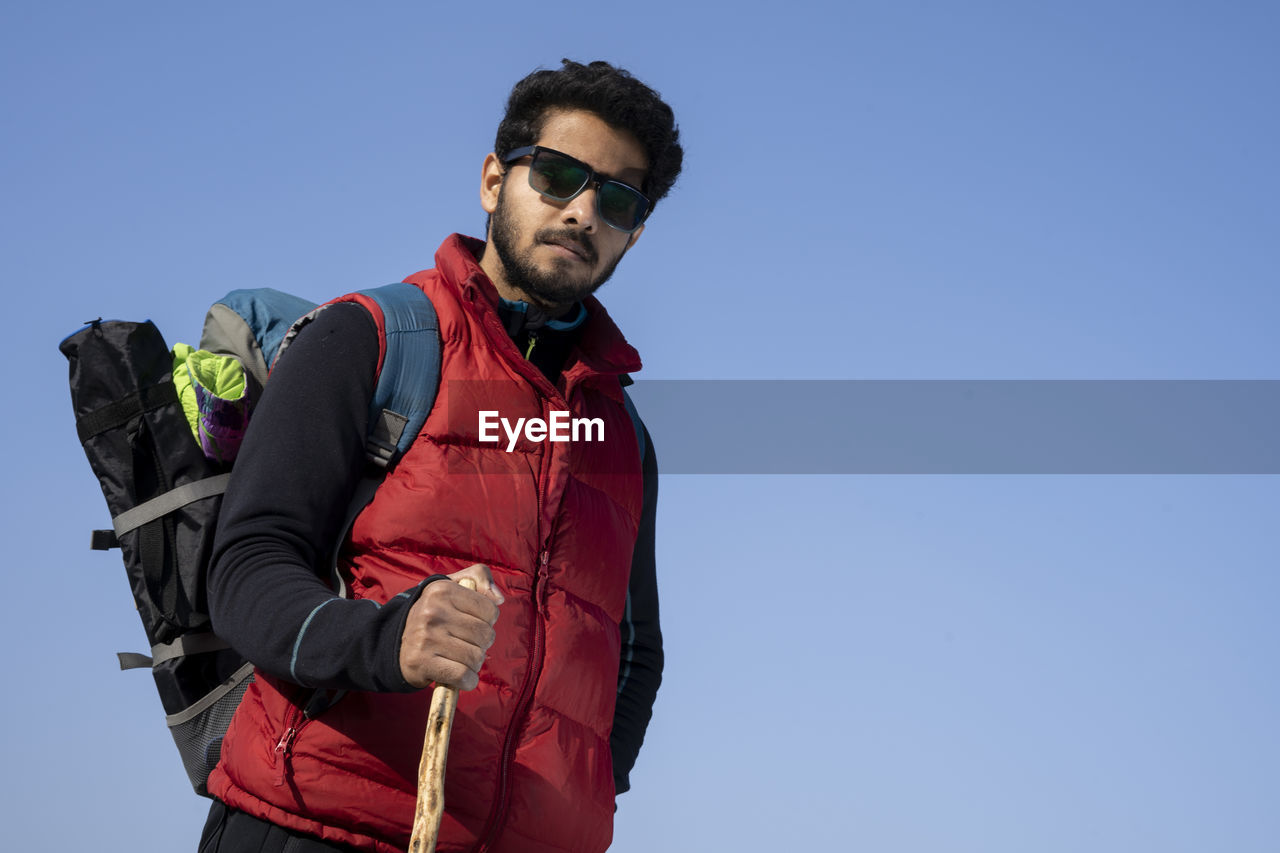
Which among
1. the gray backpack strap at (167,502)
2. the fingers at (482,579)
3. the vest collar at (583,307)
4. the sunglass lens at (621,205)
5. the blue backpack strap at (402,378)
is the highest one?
the sunglass lens at (621,205)

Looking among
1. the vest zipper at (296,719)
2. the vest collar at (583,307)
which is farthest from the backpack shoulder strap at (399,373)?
the vest zipper at (296,719)

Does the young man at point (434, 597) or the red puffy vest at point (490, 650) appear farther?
the red puffy vest at point (490, 650)

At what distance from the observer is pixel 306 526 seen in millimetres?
3326

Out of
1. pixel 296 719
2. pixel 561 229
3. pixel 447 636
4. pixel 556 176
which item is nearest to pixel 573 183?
pixel 556 176

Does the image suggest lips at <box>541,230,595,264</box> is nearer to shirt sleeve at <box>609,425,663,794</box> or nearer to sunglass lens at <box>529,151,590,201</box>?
sunglass lens at <box>529,151,590,201</box>

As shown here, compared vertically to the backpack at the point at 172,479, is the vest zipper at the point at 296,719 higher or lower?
lower

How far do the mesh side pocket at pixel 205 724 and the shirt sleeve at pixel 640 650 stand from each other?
4.16 ft

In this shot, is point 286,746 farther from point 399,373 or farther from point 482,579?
point 399,373

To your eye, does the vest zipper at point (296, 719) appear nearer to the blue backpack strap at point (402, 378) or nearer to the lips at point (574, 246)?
the blue backpack strap at point (402, 378)

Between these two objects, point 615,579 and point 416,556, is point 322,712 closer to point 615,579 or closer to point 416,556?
point 416,556

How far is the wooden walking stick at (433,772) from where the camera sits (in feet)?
9.62

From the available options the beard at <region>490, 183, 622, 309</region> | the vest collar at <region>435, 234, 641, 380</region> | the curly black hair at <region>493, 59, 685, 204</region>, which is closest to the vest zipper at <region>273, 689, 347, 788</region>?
the vest collar at <region>435, 234, 641, 380</region>

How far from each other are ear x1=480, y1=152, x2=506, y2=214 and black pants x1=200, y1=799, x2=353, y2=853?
7.05 ft

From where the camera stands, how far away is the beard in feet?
13.6
